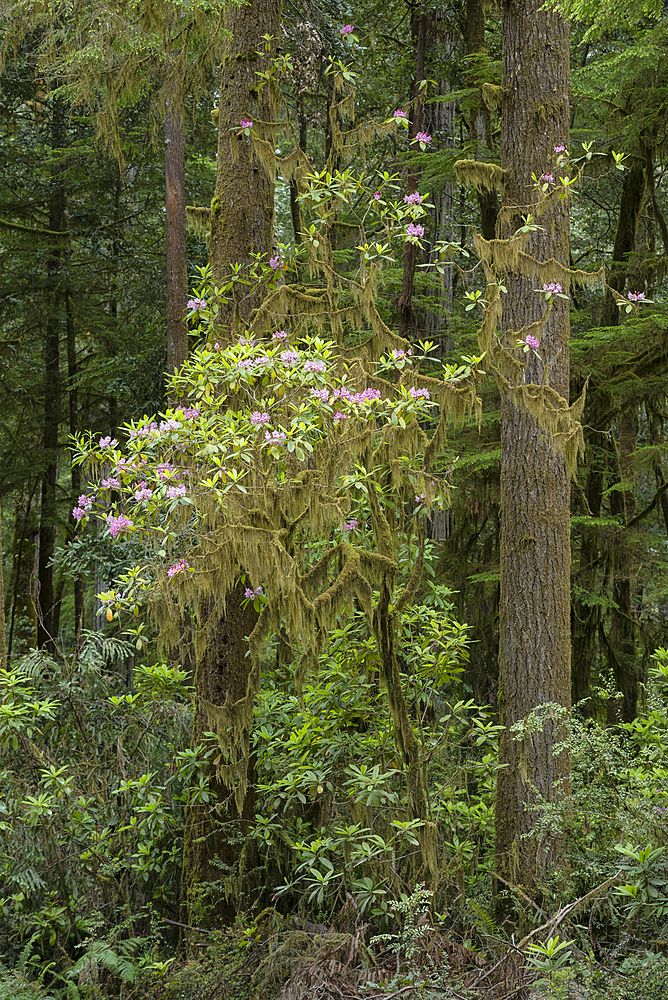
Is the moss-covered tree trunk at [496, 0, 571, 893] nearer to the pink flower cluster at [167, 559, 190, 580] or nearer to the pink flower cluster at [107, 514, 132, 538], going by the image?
the pink flower cluster at [167, 559, 190, 580]

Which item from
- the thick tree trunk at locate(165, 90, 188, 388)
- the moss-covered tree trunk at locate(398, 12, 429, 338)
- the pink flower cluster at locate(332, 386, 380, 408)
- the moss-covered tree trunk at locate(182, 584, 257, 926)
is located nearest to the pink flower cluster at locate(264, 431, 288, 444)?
the pink flower cluster at locate(332, 386, 380, 408)

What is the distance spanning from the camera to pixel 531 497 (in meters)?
5.55

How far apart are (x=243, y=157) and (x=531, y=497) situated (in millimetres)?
3162

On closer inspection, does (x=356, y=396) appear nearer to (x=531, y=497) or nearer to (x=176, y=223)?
(x=531, y=497)

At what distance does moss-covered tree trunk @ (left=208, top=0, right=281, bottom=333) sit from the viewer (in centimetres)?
600

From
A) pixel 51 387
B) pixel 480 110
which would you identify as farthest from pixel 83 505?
pixel 51 387

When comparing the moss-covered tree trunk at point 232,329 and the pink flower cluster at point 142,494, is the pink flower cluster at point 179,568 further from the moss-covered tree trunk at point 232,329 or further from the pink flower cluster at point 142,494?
the moss-covered tree trunk at point 232,329

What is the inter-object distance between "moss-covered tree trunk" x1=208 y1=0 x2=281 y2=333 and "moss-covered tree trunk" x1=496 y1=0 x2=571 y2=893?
5.64 feet

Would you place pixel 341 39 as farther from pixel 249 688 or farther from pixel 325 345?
Result: pixel 249 688

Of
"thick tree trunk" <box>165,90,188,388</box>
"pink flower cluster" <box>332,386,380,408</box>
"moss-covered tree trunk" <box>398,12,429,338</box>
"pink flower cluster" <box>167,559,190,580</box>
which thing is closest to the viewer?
"pink flower cluster" <box>167,559,190,580</box>

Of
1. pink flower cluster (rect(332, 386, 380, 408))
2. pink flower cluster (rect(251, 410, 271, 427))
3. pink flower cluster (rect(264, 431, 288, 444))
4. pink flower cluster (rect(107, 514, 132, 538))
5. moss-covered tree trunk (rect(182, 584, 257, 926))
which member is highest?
pink flower cluster (rect(332, 386, 380, 408))

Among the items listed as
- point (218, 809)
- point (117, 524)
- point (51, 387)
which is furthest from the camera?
point (51, 387)

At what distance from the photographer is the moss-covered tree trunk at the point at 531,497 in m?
5.23

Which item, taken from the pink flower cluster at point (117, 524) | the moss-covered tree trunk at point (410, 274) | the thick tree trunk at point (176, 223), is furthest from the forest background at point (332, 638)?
the thick tree trunk at point (176, 223)
